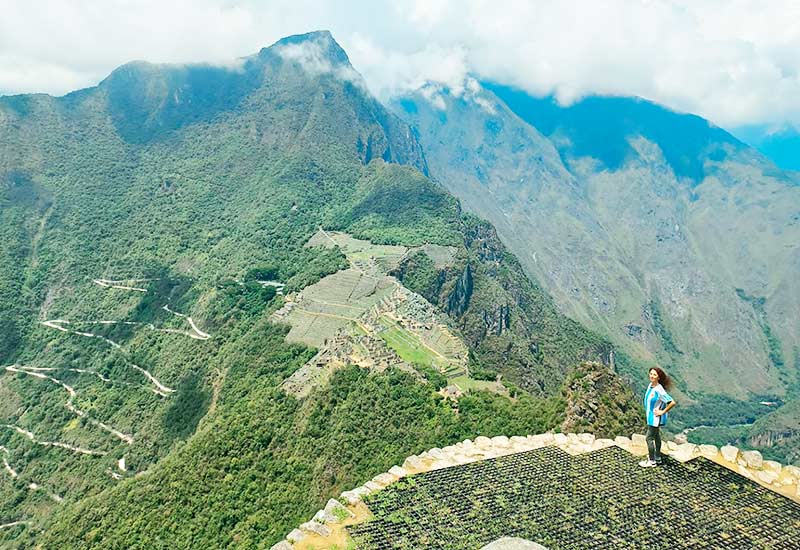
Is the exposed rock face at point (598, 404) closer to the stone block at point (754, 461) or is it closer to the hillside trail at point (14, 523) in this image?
the stone block at point (754, 461)

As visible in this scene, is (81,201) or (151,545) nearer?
(151,545)

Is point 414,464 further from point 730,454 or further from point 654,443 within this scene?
point 730,454

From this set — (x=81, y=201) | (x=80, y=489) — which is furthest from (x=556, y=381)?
(x=81, y=201)

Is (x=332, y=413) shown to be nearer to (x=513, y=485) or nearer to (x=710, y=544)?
(x=513, y=485)

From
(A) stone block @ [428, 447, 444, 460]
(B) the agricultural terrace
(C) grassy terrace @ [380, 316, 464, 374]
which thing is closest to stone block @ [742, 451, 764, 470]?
(A) stone block @ [428, 447, 444, 460]

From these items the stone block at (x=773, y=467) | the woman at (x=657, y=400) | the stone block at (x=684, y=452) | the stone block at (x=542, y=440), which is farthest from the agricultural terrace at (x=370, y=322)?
the woman at (x=657, y=400)

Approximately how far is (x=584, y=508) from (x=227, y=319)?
7748cm

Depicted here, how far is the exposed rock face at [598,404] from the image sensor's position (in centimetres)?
4169

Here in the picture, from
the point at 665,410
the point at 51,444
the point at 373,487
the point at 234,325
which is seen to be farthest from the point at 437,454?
the point at 51,444

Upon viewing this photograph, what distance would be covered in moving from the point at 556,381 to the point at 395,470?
266 feet

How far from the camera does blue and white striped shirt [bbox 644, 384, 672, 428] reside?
21.2m

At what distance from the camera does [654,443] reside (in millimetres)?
23078

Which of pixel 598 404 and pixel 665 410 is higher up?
pixel 665 410

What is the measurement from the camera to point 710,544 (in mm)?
19031
